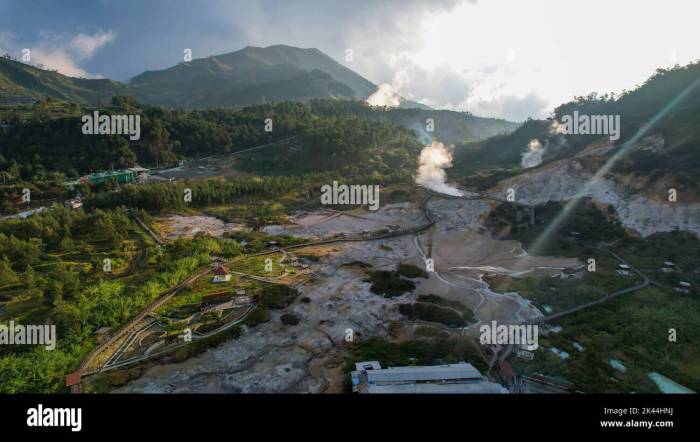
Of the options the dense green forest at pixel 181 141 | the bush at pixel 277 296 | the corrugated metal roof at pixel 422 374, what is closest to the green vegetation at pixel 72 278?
the bush at pixel 277 296

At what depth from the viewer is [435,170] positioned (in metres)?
94.4

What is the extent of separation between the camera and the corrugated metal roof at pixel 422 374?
66.3 ft

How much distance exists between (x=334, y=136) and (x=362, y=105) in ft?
249

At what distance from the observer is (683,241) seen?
42938 millimetres

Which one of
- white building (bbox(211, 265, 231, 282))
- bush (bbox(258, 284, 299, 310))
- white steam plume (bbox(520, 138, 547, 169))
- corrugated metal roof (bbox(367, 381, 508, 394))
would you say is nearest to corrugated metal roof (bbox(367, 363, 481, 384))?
corrugated metal roof (bbox(367, 381, 508, 394))

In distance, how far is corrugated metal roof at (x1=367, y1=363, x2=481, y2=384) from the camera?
20203 millimetres

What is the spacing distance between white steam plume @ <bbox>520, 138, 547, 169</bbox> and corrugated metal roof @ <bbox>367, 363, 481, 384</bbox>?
89624mm

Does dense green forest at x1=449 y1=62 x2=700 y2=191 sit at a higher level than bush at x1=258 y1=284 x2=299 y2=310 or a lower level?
higher

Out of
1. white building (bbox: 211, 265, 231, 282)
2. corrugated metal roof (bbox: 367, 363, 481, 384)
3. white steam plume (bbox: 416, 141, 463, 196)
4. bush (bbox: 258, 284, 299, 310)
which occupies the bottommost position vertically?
corrugated metal roof (bbox: 367, 363, 481, 384)

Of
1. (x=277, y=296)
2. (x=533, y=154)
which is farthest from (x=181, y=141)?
(x=533, y=154)

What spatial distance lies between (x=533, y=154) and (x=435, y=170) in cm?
3276

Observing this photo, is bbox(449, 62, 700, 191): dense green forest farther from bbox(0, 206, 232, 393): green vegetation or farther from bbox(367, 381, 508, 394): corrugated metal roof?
bbox(0, 206, 232, 393): green vegetation
